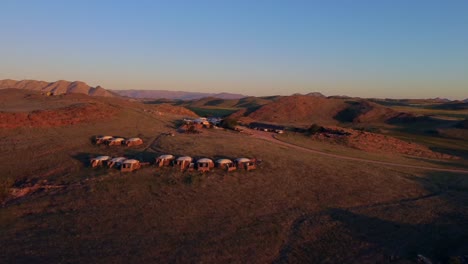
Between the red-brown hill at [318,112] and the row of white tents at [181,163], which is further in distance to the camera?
the red-brown hill at [318,112]

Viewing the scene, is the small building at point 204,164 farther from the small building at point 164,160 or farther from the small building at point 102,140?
the small building at point 102,140

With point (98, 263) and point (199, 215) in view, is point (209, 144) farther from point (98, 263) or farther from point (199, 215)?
point (98, 263)

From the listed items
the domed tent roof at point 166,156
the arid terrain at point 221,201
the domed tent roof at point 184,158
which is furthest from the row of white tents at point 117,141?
the domed tent roof at point 184,158

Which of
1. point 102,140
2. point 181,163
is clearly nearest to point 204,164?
point 181,163

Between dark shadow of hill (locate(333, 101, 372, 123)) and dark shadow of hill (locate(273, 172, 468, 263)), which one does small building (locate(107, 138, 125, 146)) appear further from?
dark shadow of hill (locate(333, 101, 372, 123))

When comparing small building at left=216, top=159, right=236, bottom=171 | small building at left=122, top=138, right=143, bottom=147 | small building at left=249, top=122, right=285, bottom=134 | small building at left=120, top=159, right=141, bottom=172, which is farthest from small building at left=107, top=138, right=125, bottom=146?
small building at left=249, top=122, right=285, bottom=134

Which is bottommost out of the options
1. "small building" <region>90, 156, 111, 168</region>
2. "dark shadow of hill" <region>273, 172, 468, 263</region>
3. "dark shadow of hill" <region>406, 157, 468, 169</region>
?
"dark shadow of hill" <region>273, 172, 468, 263</region>
